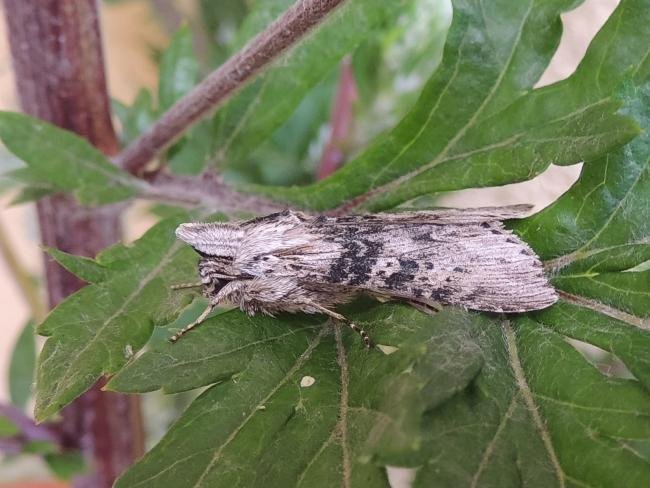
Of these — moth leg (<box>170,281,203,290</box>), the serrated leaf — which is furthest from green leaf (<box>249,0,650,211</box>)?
the serrated leaf

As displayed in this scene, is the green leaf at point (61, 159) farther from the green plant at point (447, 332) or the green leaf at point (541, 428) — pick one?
the green leaf at point (541, 428)

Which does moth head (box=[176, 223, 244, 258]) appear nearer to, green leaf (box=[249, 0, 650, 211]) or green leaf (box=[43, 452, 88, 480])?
green leaf (box=[249, 0, 650, 211])

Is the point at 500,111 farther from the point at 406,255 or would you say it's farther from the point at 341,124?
the point at 341,124

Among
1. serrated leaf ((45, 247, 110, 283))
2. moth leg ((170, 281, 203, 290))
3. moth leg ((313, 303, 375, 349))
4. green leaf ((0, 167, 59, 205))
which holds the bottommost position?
moth leg ((313, 303, 375, 349))

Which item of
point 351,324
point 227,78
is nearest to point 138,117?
point 227,78

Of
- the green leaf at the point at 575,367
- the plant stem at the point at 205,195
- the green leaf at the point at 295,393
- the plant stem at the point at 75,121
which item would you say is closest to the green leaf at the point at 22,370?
the plant stem at the point at 75,121

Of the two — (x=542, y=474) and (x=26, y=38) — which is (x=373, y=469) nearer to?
(x=542, y=474)
